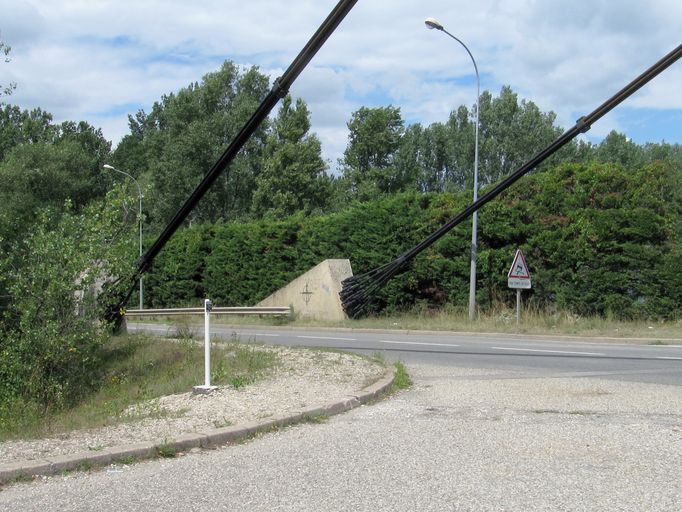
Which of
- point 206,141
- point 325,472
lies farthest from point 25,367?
point 206,141

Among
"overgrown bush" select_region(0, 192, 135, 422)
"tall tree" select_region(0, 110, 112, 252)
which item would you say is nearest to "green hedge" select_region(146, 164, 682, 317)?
"overgrown bush" select_region(0, 192, 135, 422)

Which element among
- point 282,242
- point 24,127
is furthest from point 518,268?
point 24,127

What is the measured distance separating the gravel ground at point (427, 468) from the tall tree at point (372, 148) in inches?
1850

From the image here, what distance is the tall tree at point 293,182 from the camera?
49.0m

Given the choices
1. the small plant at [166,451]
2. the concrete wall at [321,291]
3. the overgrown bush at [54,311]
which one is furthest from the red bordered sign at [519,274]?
the small plant at [166,451]

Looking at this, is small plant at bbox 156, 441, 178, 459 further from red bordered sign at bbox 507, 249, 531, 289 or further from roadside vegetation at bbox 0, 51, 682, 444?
red bordered sign at bbox 507, 249, 531, 289

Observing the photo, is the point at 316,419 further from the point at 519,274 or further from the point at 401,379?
the point at 519,274

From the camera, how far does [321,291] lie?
25.0 metres

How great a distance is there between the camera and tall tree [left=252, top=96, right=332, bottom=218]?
49.0m

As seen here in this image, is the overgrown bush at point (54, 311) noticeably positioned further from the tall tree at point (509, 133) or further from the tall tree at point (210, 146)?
the tall tree at point (509, 133)

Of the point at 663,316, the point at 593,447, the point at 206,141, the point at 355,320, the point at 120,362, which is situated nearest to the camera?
the point at 593,447

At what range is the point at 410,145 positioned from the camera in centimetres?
6331

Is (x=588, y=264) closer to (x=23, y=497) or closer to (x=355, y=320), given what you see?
(x=355, y=320)

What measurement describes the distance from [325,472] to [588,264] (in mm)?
16899
